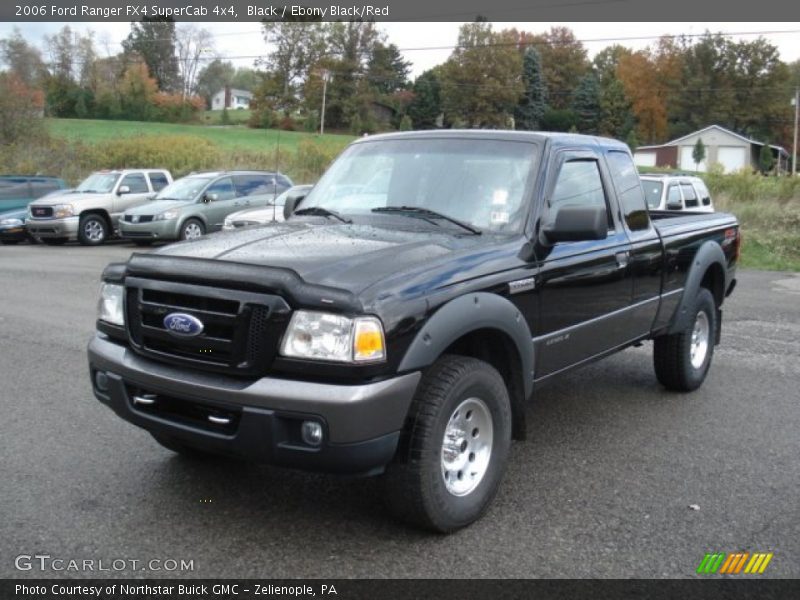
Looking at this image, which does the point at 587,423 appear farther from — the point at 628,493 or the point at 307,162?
the point at 307,162

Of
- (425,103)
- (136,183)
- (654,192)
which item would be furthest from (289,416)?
(425,103)

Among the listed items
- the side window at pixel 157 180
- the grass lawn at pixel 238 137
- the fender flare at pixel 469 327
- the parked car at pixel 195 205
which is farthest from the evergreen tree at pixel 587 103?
the fender flare at pixel 469 327

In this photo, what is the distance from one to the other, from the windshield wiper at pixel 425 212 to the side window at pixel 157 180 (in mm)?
17620

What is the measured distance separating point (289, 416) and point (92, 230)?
1827 centimetres

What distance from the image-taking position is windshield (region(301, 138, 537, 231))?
454 cm

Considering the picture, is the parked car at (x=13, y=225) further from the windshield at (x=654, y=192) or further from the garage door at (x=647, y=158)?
the garage door at (x=647, y=158)

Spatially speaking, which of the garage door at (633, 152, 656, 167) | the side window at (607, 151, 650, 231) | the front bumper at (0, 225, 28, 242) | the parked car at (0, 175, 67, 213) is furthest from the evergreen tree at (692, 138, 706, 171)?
the side window at (607, 151, 650, 231)

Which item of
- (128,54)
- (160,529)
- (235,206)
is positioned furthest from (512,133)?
(128,54)

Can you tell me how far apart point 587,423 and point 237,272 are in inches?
123

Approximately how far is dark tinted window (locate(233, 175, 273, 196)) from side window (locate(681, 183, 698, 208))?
30.7 feet

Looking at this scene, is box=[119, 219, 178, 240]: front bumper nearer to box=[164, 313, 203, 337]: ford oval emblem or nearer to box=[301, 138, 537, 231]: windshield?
box=[301, 138, 537, 231]: windshield

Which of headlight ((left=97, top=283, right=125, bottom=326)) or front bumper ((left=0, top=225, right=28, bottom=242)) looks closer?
A: headlight ((left=97, top=283, right=125, bottom=326))

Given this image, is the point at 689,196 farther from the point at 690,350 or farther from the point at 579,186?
the point at 579,186

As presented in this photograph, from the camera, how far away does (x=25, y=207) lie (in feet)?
71.7
